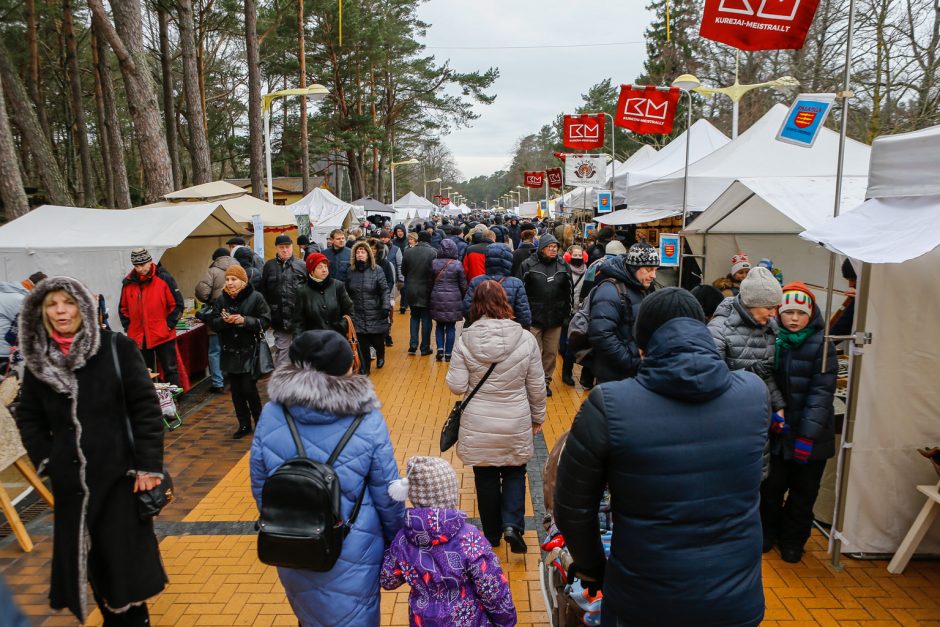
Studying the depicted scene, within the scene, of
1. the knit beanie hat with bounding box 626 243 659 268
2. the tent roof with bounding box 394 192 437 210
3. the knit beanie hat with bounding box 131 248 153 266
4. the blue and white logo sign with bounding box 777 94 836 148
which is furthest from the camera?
the tent roof with bounding box 394 192 437 210

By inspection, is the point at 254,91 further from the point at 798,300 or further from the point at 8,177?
the point at 798,300

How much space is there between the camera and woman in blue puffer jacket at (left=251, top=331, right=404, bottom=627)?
2498 mm

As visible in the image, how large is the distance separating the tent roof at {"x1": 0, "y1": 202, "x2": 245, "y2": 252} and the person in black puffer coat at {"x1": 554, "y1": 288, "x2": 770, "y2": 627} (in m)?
6.77

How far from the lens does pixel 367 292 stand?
845cm

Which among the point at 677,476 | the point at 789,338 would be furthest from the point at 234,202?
the point at 677,476

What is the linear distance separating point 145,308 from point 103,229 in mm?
2028

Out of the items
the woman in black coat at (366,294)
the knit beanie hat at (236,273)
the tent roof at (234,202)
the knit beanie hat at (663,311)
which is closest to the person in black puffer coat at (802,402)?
the knit beanie hat at (663,311)

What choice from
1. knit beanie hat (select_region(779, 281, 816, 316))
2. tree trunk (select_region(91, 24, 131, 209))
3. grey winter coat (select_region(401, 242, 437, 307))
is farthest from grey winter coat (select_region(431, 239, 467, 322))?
tree trunk (select_region(91, 24, 131, 209))

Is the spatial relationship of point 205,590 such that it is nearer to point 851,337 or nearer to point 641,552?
point 641,552

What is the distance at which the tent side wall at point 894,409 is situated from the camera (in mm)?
3867

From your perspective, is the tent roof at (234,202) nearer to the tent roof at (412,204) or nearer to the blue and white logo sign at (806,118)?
the blue and white logo sign at (806,118)

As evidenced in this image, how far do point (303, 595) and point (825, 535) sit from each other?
3.79 metres

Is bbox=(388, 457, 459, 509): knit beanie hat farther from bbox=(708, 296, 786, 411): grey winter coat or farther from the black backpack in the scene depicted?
bbox=(708, 296, 786, 411): grey winter coat

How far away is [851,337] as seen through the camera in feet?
12.7
